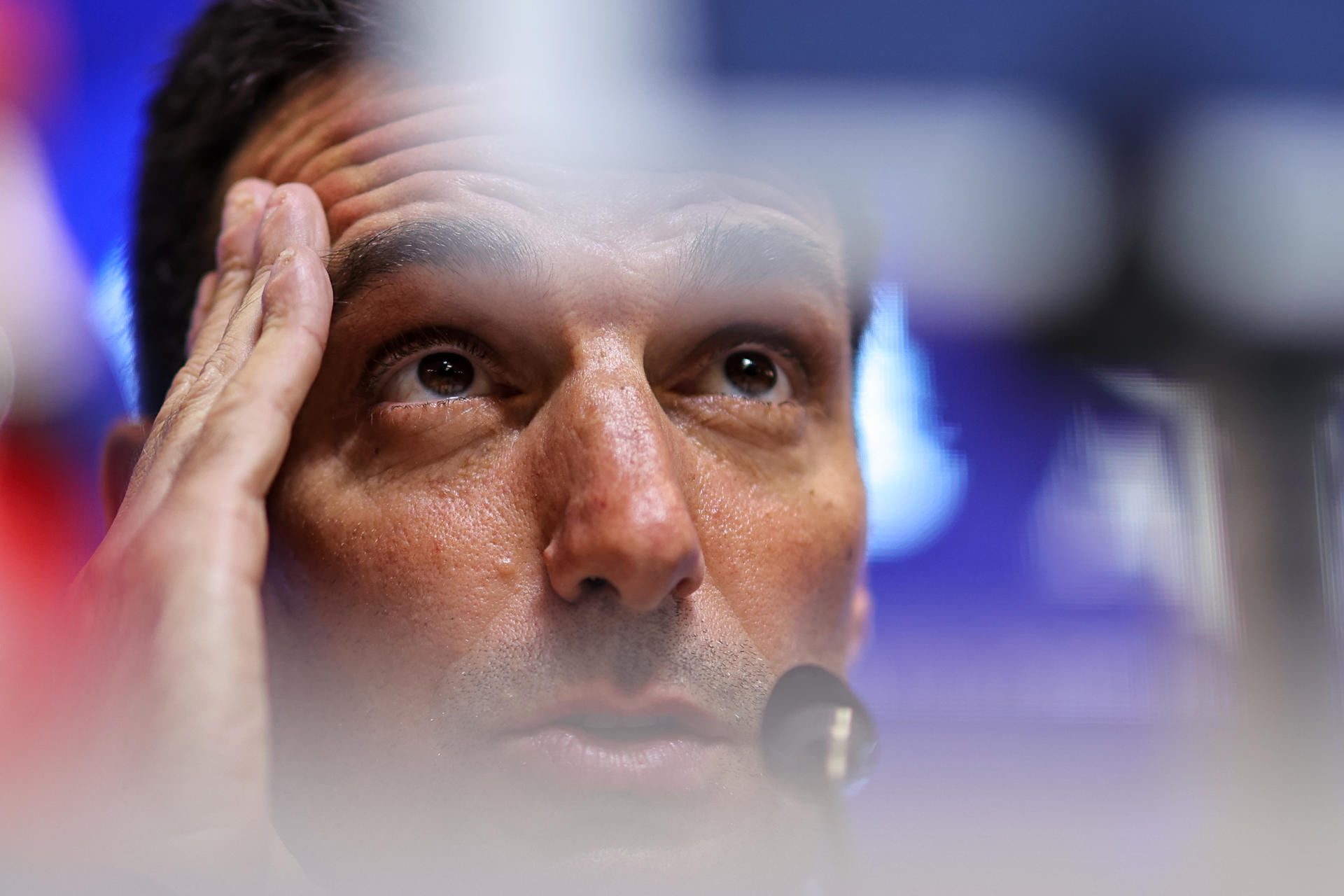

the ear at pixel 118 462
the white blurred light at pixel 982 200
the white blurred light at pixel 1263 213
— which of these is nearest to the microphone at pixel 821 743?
the ear at pixel 118 462

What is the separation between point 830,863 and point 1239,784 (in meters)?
1.18

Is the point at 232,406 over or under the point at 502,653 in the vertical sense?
over

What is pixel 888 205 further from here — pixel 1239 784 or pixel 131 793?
pixel 131 793

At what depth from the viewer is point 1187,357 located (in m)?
1.83

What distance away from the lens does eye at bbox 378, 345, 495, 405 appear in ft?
3.32

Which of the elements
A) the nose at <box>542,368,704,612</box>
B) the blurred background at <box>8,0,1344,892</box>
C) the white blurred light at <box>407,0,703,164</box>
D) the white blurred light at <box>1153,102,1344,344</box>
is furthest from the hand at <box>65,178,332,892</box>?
the white blurred light at <box>1153,102,1344,344</box>

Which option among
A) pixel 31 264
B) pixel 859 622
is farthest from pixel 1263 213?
pixel 31 264

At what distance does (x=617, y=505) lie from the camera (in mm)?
846

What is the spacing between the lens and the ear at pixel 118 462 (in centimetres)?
117

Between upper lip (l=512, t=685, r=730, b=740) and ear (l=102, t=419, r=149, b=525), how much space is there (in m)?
0.62

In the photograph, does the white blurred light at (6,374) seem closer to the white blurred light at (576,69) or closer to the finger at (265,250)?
the finger at (265,250)

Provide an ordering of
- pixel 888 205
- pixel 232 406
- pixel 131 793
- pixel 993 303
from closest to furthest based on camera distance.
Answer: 1. pixel 131 793
2. pixel 232 406
3. pixel 888 205
4. pixel 993 303

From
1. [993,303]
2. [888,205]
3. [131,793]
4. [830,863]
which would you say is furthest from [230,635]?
[993,303]

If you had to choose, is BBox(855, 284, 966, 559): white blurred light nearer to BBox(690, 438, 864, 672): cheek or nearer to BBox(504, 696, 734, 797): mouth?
BBox(690, 438, 864, 672): cheek
